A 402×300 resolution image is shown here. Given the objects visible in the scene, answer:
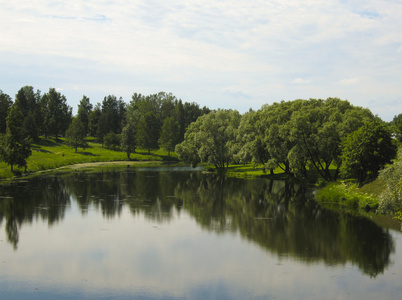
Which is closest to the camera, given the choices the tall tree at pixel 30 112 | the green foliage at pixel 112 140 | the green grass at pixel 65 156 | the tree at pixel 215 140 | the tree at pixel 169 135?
the tree at pixel 215 140

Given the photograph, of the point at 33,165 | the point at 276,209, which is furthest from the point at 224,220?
the point at 33,165

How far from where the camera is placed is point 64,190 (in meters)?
63.5

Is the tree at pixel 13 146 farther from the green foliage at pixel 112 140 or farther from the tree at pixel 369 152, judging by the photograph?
the green foliage at pixel 112 140

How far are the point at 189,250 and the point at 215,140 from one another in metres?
61.8

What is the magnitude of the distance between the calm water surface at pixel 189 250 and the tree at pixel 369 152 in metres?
7.62

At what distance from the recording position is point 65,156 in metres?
122

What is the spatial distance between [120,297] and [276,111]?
58240mm

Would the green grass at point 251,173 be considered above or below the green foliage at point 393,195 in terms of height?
below

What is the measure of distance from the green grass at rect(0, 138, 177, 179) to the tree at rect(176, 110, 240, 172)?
3507cm

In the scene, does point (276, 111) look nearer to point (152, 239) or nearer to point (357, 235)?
point (357, 235)

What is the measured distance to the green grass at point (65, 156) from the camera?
9573 centimetres

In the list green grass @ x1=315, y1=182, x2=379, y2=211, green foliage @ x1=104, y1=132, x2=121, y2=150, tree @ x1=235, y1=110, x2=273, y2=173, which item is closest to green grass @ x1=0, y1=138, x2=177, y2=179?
green foliage @ x1=104, y1=132, x2=121, y2=150

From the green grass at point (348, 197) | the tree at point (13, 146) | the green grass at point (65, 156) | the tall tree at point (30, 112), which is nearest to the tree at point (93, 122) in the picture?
the green grass at point (65, 156)

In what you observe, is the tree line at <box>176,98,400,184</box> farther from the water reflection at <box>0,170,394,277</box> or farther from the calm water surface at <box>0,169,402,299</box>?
the calm water surface at <box>0,169,402,299</box>
